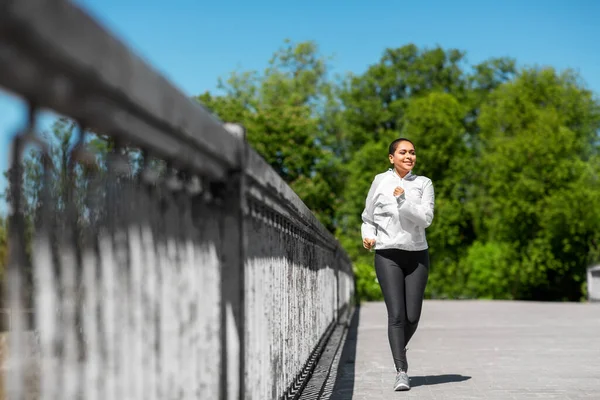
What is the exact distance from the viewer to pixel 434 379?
327 inches

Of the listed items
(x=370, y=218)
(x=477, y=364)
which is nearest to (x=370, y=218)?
(x=370, y=218)

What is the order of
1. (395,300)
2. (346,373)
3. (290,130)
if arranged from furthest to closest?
(290,130)
(346,373)
(395,300)

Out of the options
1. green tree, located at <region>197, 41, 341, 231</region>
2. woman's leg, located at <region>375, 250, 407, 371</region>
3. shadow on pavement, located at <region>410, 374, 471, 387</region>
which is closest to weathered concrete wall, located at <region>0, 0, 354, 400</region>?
woman's leg, located at <region>375, 250, 407, 371</region>

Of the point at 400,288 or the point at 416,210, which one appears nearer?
the point at 416,210

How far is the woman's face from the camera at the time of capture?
7.64m

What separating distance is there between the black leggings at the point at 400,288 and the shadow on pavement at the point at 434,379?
0.49 m

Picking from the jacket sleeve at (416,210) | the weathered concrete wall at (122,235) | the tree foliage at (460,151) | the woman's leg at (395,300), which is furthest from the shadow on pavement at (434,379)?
the tree foliage at (460,151)

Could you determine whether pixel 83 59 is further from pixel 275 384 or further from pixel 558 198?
pixel 558 198

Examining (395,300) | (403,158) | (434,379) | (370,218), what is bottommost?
(434,379)

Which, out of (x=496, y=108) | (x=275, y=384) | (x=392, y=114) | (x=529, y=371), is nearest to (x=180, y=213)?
(x=275, y=384)

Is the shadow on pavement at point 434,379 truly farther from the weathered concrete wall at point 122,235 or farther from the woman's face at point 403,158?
the weathered concrete wall at point 122,235

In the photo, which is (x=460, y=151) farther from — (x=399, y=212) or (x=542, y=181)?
(x=399, y=212)

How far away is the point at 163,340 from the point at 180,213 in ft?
1.21

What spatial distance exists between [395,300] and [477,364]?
244cm
